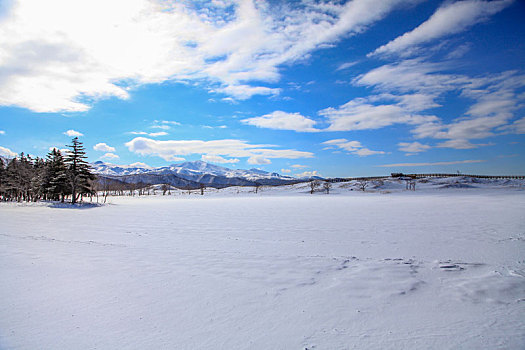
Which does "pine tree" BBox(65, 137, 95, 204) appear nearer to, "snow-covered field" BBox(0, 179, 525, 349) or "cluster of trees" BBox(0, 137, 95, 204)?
"cluster of trees" BBox(0, 137, 95, 204)

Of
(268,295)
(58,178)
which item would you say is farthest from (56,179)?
(268,295)

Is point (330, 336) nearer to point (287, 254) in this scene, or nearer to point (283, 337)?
point (283, 337)

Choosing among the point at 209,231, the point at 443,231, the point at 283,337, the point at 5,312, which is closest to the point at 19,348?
the point at 5,312

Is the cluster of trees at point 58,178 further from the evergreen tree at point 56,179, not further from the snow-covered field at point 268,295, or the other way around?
the snow-covered field at point 268,295

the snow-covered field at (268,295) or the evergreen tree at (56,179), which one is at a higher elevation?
the evergreen tree at (56,179)

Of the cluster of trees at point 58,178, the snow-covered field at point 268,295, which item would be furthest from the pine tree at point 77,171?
the snow-covered field at point 268,295

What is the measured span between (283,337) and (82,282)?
18.0ft

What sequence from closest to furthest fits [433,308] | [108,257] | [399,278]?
[433,308] → [399,278] → [108,257]

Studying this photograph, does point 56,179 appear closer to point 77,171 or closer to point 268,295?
point 77,171

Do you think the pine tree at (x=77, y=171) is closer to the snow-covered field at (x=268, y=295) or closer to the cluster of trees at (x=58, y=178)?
the cluster of trees at (x=58, y=178)

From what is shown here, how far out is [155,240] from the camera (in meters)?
12.1

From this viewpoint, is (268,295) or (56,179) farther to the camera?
(56,179)

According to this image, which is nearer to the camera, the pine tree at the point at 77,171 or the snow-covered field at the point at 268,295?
the snow-covered field at the point at 268,295

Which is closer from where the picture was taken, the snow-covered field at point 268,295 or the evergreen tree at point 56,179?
the snow-covered field at point 268,295
